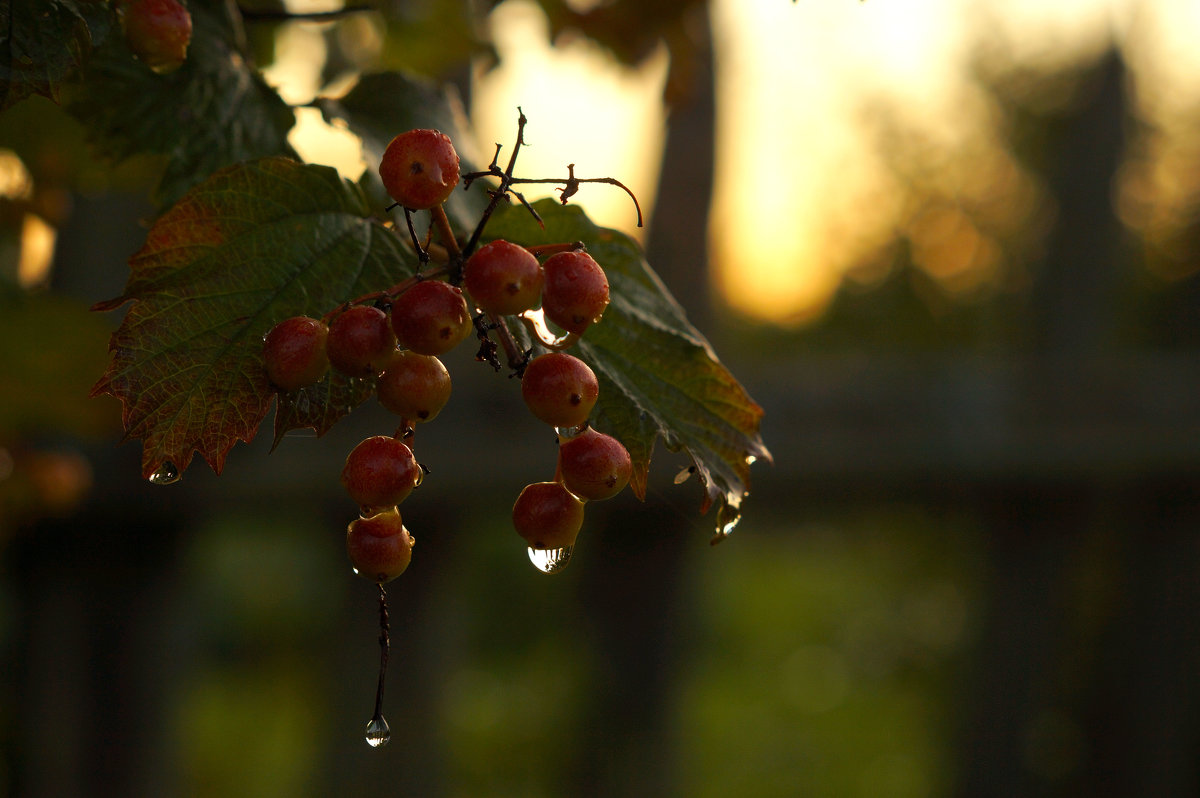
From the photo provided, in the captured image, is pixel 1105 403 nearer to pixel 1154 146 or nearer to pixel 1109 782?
pixel 1109 782

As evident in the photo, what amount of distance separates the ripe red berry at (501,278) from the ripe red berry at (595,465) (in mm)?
121

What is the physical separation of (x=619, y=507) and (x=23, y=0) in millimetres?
3537

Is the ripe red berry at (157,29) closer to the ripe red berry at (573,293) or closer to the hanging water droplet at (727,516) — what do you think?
the ripe red berry at (573,293)

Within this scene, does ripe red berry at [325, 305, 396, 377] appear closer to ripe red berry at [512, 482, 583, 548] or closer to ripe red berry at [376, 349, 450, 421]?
ripe red berry at [376, 349, 450, 421]

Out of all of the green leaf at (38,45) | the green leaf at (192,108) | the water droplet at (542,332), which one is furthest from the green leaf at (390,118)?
the green leaf at (38,45)

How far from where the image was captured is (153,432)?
2.11ft

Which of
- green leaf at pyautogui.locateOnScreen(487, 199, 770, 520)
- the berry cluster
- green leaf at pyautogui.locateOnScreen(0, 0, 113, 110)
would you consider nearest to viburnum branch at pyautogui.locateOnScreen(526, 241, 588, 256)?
the berry cluster

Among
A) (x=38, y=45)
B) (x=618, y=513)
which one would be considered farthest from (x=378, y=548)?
(x=618, y=513)

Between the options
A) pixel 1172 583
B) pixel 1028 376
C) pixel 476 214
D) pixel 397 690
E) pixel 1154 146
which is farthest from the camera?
pixel 1154 146

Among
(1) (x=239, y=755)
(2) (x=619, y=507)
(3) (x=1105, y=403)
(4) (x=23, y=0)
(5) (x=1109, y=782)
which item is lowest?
(1) (x=239, y=755)

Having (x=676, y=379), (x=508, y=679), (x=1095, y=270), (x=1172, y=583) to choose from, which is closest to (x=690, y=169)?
(x=1095, y=270)

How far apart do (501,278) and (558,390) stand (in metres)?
0.09

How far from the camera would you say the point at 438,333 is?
580 millimetres

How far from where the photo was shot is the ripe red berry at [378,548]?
71 cm
